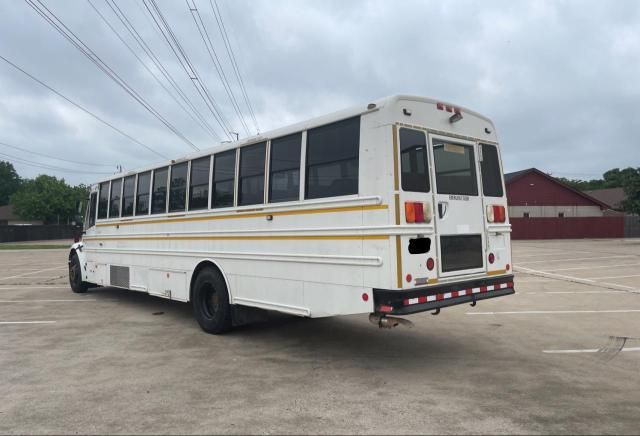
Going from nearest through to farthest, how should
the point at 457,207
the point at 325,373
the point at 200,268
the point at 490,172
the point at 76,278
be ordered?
the point at 325,373 → the point at 457,207 → the point at 490,172 → the point at 200,268 → the point at 76,278

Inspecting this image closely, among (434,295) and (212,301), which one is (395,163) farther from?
(212,301)

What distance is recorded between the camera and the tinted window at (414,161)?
4.98 metres

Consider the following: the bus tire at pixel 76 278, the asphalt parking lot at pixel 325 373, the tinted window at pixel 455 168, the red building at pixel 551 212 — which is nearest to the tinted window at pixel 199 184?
the asphalt parking lot at pixel 325 373

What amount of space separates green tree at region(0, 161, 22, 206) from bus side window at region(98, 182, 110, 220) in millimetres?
106464

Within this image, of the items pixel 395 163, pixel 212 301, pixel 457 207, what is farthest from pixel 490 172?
pixel 212 301

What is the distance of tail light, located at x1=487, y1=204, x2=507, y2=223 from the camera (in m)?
5.99

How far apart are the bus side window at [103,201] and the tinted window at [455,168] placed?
300 inches

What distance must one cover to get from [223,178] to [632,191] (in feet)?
119

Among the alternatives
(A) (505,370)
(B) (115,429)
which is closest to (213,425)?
(B) (115,429)

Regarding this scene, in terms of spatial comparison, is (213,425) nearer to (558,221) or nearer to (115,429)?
(115,429)

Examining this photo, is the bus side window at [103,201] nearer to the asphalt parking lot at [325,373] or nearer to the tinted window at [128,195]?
the tinted window at [128,195]

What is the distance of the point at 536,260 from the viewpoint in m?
19.8

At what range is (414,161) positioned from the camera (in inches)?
202

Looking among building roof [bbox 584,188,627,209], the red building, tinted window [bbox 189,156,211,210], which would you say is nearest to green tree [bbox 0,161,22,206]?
the red building
